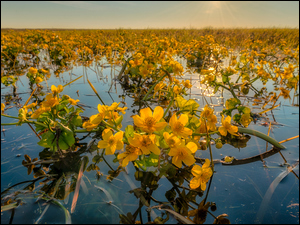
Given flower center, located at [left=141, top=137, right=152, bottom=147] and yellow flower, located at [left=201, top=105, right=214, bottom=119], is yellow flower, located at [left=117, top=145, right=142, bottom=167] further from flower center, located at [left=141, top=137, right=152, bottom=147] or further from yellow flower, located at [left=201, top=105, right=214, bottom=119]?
yellow flower, located at [left=201, top=105, right=214, bottom=119]

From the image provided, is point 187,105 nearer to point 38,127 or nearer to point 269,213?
point 269,213

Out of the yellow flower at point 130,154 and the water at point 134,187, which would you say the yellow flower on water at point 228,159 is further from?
the yellow flower at point 130,154

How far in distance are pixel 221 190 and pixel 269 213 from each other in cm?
24

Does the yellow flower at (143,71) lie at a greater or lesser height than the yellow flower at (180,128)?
greater

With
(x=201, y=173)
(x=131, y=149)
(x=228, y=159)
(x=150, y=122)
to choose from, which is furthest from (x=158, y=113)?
(x=228, y=159)

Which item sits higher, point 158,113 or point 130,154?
point 158,113

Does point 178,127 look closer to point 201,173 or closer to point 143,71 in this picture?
point 201,173

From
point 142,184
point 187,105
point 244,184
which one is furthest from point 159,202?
point 187,105

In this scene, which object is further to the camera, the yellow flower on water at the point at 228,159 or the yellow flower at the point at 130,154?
the yellow flower on water at the point at 228,159

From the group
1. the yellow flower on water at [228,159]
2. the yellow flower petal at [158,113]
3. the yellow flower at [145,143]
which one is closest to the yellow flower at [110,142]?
the yellow flower at [145,143]

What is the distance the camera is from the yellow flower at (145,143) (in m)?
0.87

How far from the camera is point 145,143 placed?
87cm

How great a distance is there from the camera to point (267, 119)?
1.99 meters

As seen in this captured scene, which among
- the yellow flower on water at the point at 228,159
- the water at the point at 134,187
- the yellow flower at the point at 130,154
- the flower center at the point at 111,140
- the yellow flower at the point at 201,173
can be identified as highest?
the flower center at the point at 111,140
